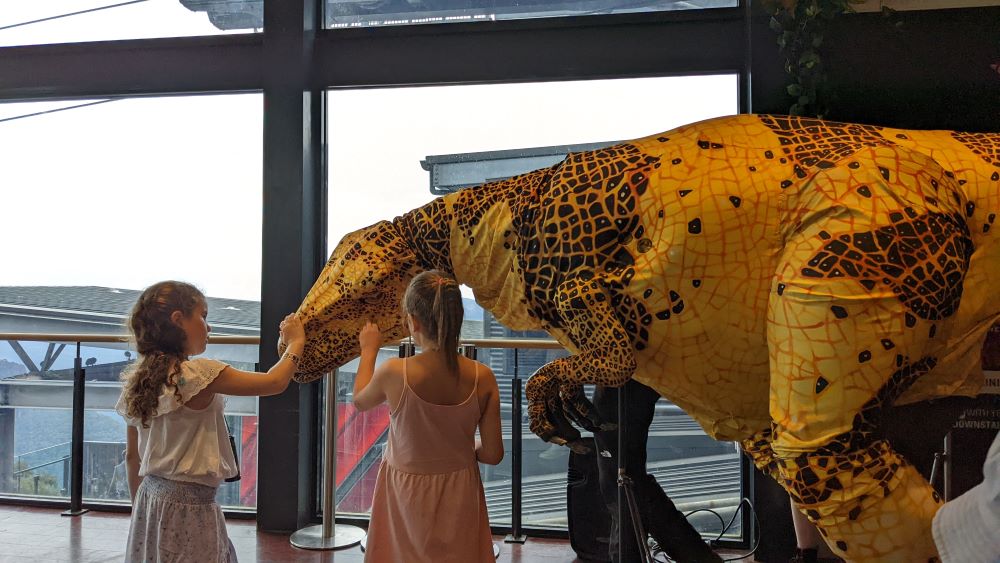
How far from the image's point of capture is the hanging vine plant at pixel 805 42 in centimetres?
246

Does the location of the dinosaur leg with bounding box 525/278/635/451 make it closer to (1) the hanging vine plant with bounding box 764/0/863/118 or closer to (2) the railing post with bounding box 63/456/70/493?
(1) the hanging vine plant with bounding box 764/0/863/118

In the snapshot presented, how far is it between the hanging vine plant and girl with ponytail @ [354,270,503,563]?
4.63ft

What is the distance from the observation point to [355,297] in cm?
233

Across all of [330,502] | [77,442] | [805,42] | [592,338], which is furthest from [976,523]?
[77,442]

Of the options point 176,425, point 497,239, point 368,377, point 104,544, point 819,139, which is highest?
point 819,139

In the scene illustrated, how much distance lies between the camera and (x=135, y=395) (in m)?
1.94

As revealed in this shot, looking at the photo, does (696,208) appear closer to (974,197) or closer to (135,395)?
(974,197)

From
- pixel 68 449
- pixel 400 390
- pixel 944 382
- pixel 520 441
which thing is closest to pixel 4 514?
pixel 68 449

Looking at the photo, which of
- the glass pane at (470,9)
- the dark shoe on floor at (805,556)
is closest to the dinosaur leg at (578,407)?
the dark shoe on floor at (805,556)

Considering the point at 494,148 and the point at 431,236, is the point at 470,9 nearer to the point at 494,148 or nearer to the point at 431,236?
the point at 494,148

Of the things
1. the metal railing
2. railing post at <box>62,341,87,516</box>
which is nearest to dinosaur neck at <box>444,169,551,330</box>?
the metal railing

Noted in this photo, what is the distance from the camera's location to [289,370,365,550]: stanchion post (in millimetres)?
3475

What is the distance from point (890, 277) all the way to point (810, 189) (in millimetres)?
252

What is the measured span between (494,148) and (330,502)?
5.66 feet
